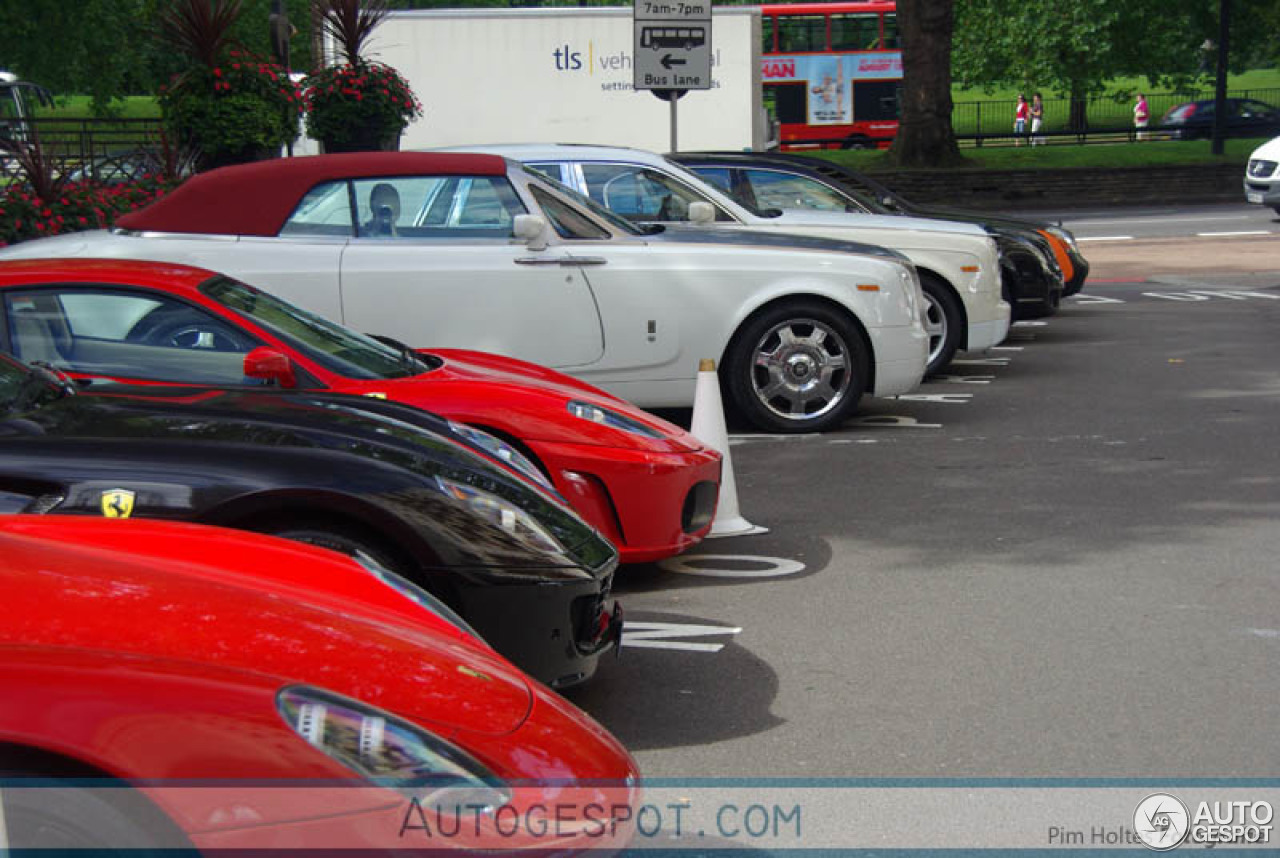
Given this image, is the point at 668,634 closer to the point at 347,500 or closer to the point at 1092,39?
the point at 347,500

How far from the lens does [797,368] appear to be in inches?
356

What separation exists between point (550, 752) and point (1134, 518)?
15.8 ft

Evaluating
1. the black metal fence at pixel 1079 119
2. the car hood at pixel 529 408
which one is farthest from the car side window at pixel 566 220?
the black metal fence at pixel 1079 119

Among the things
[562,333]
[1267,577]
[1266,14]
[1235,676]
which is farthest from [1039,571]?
[1266,14]

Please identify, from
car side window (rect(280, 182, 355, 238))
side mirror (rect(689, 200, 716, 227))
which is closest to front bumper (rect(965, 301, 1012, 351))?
side mirror (rect(689, 200, 716, 227))

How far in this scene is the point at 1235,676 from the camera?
4.84 m

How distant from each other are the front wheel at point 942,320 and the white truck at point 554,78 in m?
14.2

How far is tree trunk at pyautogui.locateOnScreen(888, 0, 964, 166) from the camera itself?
27.8 metres

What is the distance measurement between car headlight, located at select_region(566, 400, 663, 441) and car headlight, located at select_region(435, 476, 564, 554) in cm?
145

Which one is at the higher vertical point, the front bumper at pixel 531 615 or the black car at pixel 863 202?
the black car at pixel 863 202

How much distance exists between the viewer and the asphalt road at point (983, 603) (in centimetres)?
435

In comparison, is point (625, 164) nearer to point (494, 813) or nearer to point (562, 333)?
point (562, 333)

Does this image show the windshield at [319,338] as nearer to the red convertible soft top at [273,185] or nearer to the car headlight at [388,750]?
the red convertible soft top at [273,185]

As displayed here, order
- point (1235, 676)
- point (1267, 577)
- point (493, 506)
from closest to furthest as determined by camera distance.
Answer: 1. point (493, 506)
2. point (1235, 676)
3. point (1267, 577)
